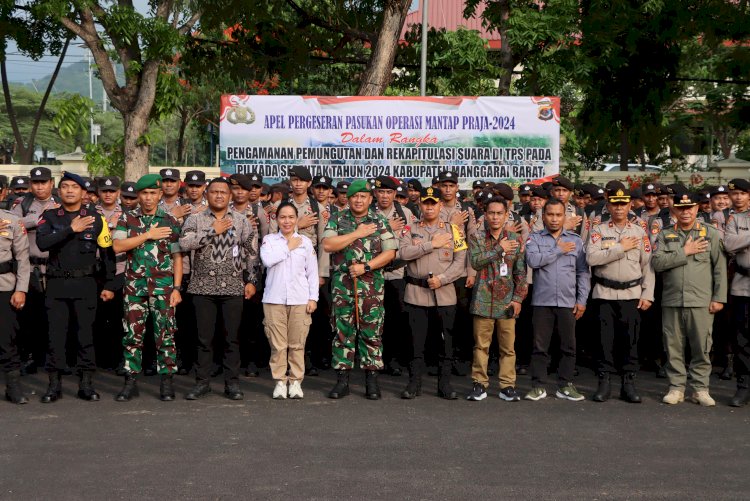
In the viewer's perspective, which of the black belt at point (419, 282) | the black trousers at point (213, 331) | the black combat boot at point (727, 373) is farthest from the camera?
the black combat boot at point (727, 373)

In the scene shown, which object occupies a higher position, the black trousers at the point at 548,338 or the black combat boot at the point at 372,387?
the black trousers at the point at 548,338

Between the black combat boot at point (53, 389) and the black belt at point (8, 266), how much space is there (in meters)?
0.98

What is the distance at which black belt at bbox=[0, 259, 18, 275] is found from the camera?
329 inches

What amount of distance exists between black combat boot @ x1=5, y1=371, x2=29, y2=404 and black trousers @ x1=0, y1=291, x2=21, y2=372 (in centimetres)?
5

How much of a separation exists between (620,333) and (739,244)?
134 cm

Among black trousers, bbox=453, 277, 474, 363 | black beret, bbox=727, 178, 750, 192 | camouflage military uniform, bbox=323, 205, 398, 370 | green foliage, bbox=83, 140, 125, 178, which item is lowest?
black trousers, bbox=453, 277, 474, 363

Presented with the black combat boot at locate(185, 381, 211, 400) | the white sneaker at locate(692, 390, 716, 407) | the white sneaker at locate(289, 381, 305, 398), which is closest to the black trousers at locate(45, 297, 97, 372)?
the black combat boot at locate(185, 381, 211, 400)

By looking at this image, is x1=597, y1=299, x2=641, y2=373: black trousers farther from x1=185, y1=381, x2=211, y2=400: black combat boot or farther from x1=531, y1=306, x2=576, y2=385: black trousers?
x1=185, y1=381, x2=211, y2=400: black combat boot

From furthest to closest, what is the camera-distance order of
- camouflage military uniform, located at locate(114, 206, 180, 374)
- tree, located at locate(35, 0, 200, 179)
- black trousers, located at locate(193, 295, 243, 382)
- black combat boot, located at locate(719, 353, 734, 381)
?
tree, located at locate(35, 0, 200, 179) → black combat boot, located at locate(719, 353, 734, 381) → black trousers, located at locate(193, 295, 243, 382) → camouflage military uniform, located at locate(114, 206, 180, 374)

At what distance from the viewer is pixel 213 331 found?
28.5 ft

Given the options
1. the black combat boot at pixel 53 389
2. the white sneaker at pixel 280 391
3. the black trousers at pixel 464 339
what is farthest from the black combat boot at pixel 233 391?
the black trousers at pixel 464 339

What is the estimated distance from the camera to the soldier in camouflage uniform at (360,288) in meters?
8.61

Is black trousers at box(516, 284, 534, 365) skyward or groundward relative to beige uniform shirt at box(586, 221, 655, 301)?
groundward

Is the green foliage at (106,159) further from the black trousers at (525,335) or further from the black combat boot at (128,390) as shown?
the black trousers at (525,335)
